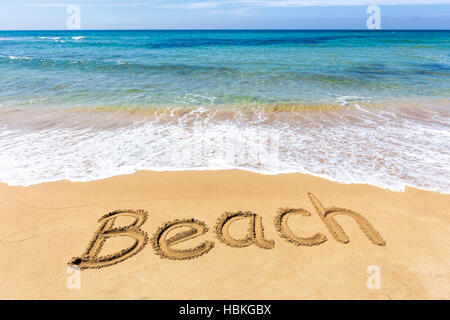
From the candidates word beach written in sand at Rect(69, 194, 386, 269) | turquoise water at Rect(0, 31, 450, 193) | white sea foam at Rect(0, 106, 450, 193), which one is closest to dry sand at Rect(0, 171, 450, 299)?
word beach written in sand at Rect(69, 194, 386, 269)

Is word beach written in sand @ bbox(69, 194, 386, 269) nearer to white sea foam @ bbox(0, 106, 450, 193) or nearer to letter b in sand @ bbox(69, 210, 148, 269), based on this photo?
letter b in sand @ bbox(69, 210, 148, 269)

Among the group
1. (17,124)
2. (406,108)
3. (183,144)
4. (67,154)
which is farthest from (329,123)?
(17,124)

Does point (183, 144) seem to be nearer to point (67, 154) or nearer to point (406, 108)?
point (67, 154)

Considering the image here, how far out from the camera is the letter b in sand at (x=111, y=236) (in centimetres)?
336

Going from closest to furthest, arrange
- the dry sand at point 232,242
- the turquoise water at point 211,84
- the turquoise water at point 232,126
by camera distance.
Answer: the dry sand at point 232,242 < the turquoise water at point 232,126 < the turquoise water at point 211,84

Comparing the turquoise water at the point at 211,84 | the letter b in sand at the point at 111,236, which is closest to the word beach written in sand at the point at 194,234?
the letter b in sand at the point at 111,236

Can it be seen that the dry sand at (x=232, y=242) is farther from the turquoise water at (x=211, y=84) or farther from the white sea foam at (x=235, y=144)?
the turquoise water at (x=211, y=84)

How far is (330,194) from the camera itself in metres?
4.61

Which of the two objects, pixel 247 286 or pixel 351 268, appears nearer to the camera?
pixel 247 286

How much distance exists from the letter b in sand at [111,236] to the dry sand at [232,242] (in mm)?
61

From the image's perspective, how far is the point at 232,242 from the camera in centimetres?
364

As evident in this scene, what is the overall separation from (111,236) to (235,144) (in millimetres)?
3927
